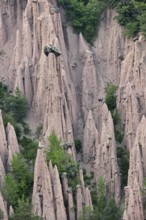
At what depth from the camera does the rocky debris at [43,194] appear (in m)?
38.0

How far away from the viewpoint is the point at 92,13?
149ft

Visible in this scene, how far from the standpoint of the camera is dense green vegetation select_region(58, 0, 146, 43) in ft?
146

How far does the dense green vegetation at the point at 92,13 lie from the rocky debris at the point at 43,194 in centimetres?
952

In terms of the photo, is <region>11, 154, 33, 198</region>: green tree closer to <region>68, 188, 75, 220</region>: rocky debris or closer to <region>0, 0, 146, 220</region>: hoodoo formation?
<region>0, 0, 146, 220</region>: hoodoo formation

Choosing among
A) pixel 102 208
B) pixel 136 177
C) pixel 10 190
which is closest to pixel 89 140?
pixel 136 177

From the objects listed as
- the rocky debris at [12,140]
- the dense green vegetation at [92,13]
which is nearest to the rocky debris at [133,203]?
the rocky debris at [12,140]

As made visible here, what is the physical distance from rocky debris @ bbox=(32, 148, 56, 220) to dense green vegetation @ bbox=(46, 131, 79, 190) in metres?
1.28

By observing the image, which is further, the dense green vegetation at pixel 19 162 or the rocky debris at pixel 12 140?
the rocky debris at pixel 12 140

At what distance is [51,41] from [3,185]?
344 inches

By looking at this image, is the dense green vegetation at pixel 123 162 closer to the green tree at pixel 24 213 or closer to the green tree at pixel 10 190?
the green tree at pixel 10 190

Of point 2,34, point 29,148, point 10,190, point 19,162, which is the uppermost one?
point 2,34

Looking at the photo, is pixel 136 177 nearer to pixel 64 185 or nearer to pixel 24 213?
pixel 64 185

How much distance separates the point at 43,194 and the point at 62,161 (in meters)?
2.19

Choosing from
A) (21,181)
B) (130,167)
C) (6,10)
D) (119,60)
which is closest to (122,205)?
(130,167)
